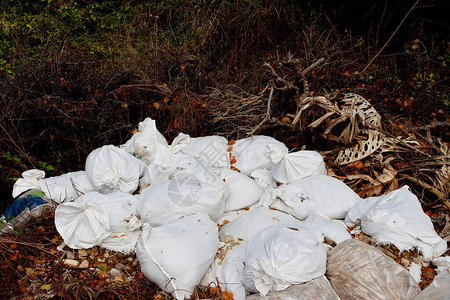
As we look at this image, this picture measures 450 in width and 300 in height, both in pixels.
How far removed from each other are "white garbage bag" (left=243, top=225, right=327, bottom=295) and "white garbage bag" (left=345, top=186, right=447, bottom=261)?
43 cm

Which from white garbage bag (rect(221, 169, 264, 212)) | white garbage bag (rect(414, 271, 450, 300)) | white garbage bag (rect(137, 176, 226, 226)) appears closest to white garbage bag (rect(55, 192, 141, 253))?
white garbage bag (rect(137, 176, 226, 226))

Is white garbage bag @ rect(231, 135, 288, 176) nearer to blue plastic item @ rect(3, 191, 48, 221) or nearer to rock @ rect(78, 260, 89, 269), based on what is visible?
rock @ rect(78, 260, 89, 269)

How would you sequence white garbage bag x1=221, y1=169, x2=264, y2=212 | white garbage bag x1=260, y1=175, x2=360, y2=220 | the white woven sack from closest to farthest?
the white woven sack → white garbage bag x1=260, y1=175, x2=360, y2=220 → white garbage bag x1=221, y1=169, x2=264, y2=212

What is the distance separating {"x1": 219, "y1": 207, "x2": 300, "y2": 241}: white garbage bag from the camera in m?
2.21

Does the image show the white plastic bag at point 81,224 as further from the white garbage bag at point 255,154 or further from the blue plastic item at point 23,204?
the white garbage bag at point 255,154

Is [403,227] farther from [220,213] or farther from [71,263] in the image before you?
[71,263]

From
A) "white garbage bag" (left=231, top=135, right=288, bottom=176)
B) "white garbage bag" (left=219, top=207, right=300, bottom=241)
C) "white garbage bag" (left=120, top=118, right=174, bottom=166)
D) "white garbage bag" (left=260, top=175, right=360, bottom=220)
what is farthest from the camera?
"white garbage bag" (left=231, top=135, right=288, bottom=176)

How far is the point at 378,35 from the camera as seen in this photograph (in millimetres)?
4754

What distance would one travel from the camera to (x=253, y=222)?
2.25 meters

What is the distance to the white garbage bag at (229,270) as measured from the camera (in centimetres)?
186

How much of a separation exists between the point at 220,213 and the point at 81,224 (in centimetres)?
85

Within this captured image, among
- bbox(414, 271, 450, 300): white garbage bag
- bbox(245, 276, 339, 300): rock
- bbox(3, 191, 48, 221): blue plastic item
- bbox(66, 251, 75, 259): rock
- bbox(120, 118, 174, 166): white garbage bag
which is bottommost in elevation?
bbox(3, 191, 48, 221): blue plastic item

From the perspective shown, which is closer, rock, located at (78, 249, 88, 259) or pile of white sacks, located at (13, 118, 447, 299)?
pile of white sacks, located at (13, 118, 447, 299)

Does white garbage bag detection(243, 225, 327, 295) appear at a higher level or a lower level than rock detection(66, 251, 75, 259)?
higher
